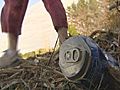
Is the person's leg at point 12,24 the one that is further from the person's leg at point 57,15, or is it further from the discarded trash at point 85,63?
the discarded trash at point 85,63

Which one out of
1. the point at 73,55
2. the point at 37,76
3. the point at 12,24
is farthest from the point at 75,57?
the point at 12,24

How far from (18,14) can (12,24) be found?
0.06 metres

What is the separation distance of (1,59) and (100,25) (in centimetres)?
232

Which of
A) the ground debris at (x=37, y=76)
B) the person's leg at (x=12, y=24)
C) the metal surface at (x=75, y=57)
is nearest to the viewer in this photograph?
the metal surface at (x=75, y=57)

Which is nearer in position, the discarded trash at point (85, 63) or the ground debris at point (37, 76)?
the discarded trash at point (85, 63)

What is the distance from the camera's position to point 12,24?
8.80 ft

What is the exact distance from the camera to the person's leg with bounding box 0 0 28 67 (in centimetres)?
268

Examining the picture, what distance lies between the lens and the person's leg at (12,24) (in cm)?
268

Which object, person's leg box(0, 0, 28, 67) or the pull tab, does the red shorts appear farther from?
the pull tab

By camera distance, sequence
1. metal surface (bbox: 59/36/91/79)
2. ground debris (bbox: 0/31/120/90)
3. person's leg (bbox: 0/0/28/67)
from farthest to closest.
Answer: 1. person's leg (bbox: 0/0/28/67)
2. ground debris (bbox: 0/31/120/90)
3. metal surface (bbox: 59/36/91/79)

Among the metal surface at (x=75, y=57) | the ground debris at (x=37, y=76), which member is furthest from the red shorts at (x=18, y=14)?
the metal surface at (x=75, y=57)

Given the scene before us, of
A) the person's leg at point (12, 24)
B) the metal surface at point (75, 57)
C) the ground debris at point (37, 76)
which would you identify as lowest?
the ground debris at point (37, 76)

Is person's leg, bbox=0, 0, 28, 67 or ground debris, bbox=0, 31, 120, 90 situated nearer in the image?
ground debris, bbox=0, 31, 120, 90

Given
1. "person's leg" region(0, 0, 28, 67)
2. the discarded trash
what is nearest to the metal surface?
the discarded trash
